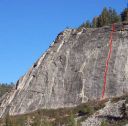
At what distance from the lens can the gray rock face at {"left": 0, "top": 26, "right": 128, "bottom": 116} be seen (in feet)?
215

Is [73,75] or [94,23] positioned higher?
[94,23]

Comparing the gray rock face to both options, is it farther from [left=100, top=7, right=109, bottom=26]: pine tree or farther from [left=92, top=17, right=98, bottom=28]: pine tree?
[left=92, top=17, right=98, bottom=28]: pine tree

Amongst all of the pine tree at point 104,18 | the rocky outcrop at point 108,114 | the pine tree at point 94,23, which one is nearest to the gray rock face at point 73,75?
the rocky outcrop at point 108,114

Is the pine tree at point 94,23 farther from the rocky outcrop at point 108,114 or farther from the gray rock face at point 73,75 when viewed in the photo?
the rocky outcrop at point 108,114

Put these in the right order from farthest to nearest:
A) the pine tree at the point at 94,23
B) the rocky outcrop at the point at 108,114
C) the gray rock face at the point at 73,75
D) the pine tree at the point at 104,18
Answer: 1. the pine tree at the point at 94,23
2. the pine tree at the point at 104,18
3. the gray rock face at the point at 73,75
4. the rocky outcrop at the point at 108,114

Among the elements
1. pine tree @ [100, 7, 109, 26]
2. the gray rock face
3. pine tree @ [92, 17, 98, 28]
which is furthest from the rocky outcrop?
pine tree @ [92, 17, 98, 28]

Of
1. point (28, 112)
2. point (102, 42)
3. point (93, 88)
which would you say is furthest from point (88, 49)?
point (28, 112)

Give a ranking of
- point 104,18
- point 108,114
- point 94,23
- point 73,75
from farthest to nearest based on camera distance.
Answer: point 94,23
point 104,18
point 73,75
point 108,114

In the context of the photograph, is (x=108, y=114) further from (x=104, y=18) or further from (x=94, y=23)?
(x=94, y=23)

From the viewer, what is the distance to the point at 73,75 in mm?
68188

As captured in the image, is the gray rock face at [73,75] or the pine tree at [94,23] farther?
the pine tree at [94,23]

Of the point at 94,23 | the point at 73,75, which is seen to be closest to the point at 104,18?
the point at 94,23

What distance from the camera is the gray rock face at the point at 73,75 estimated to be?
6550 cm

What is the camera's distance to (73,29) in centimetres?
7612
